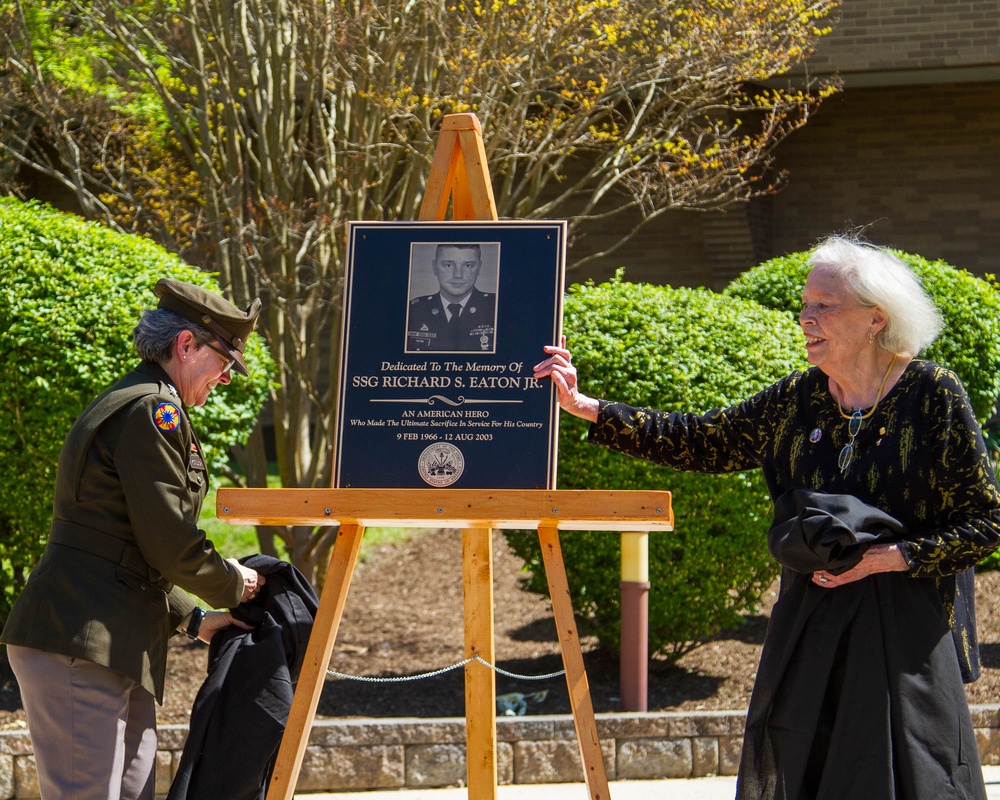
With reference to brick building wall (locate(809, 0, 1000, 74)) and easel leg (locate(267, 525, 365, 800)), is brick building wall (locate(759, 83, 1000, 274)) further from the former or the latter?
easel leg (locate(267, 525, 365, 800))

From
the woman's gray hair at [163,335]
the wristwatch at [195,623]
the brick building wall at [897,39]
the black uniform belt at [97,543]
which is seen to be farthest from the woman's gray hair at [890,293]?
the brick building wall at [897,39]

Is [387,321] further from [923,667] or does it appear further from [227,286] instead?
[227,286]

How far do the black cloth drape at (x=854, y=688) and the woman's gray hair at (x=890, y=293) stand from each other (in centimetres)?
50

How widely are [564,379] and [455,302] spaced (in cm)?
45

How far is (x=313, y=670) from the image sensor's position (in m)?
3.62

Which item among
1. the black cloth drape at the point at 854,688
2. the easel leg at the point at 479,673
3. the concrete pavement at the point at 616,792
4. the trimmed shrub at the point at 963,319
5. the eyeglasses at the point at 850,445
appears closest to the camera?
Result: the black cloth drape at the point at 854,688

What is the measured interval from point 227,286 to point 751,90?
21.6 feet

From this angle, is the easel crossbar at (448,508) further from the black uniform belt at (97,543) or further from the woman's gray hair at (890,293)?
the woman's gray hair at (890,293)

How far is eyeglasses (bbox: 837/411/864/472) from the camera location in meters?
3.19

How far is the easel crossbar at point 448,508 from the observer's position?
3.48 m

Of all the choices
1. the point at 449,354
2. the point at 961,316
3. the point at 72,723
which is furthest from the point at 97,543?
the point at 961,316

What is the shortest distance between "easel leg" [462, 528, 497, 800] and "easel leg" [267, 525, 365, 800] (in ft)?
1.32

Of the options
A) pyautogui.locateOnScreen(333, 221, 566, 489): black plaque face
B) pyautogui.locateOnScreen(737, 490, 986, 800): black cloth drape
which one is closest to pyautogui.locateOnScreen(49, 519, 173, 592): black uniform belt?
pyautogui.locateOnScreen(333, 221, 566, 489): black plaque face

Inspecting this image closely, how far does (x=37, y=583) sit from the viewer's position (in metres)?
3.26
